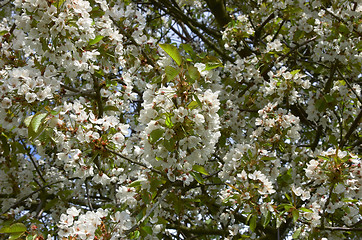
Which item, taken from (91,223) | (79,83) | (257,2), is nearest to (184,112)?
(91,223)

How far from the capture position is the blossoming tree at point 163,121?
2117 mm

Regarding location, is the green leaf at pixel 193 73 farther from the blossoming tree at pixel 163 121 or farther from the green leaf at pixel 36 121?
the green leaf at pixel 36 121

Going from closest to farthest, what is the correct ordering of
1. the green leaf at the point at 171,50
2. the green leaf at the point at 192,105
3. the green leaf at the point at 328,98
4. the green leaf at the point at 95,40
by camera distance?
the green leaf at the point at 171,50
the green leaf at the point at 192,105
the green leaf at the point at 95,40
the green leaf at the point at 328,98

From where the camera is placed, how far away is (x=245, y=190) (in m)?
2.59

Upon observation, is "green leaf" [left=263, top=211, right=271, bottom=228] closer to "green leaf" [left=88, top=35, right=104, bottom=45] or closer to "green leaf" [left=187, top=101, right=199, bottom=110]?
"green leaf" [left=187, top=101, right=199, bottom=110]

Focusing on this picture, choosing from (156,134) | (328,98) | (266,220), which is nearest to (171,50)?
(156,134)

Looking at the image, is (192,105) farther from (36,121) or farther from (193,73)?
(36,121)

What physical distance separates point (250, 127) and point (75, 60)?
7.87ft

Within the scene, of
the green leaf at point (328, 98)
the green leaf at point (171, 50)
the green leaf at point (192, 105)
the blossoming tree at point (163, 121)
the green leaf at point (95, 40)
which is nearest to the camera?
the green leaf at point (171, 50)

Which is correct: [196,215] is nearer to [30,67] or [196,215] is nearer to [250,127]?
[250,127]

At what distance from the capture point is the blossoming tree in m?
2.12

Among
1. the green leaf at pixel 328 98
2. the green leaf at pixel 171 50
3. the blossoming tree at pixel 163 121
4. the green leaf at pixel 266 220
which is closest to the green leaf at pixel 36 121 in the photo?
the blossoming tree at pixel 163 121

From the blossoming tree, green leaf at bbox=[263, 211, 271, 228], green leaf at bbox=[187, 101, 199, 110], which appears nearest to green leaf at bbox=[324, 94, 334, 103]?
the blossoming tree

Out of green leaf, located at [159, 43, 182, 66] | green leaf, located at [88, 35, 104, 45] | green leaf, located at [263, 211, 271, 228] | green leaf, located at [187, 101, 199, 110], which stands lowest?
green leaf, located at [263, 211, 271, 228]
